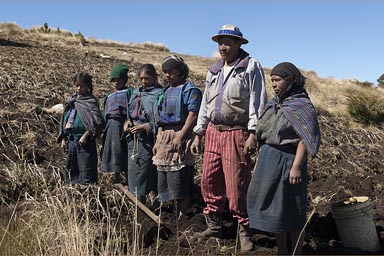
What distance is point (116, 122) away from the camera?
19.1ft

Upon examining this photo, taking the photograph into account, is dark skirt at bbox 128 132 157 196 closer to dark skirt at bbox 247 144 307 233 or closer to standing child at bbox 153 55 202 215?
standing child at bbox 153 55 202 215

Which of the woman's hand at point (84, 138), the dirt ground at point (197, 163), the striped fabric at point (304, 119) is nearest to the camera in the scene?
the striped fabric at point (304, 119)

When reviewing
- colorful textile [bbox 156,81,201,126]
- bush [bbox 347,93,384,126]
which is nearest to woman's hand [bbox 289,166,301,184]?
colorful textile [bbox 156,81,201,126]

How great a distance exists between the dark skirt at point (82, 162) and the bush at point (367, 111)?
26.0 ft

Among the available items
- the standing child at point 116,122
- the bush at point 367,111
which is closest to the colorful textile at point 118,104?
the standing child at point 116,122

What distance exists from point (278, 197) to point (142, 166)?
6.60 ft

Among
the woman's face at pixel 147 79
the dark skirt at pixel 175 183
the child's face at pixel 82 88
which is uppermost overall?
the woman's face at pixel 147 79

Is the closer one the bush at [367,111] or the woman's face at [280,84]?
the woman's face at [280,84]

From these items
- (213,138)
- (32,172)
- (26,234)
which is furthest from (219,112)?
(32,172)

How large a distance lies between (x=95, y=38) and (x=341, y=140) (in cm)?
2192

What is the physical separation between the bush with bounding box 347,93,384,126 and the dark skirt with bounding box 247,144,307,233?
28.6ft

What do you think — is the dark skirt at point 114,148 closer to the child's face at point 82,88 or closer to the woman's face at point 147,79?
the child's face at point 82,88

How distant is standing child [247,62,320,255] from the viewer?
3766 mm

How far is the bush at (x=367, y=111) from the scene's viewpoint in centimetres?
1222
